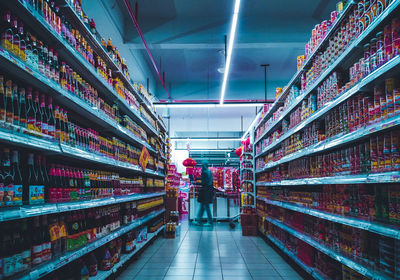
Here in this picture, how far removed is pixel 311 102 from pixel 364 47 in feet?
4.03

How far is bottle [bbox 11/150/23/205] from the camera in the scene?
2080 mm

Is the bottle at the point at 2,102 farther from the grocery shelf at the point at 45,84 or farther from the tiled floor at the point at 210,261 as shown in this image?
the tiled floor at the point at 210,261

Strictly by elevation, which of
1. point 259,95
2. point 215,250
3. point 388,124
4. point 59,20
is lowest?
point 215,250

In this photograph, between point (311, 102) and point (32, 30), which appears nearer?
point (32, 30)

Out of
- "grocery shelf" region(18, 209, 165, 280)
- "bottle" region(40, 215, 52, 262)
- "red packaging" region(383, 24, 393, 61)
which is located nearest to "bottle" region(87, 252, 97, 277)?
"grocery shelf" region(18, 209, 165, 280)

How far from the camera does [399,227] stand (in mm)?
2047

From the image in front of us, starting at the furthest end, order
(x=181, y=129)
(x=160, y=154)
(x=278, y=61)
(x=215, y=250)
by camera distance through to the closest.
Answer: (x=181, y=129), (x=278, y=61), (x=160, y=154), (x=215, y=250)

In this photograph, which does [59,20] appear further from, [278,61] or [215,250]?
[278,61]

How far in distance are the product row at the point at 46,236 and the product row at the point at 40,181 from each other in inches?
7.7

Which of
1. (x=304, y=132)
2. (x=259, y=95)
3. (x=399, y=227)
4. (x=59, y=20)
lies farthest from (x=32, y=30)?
(x=259, y=95)

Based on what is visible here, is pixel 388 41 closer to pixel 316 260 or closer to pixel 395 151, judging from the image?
pixel 395 151

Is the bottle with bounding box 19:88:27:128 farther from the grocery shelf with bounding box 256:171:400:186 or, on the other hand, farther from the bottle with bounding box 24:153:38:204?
the grocery shelf with bounding box 256:171:400:186

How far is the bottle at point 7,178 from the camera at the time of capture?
200 cm

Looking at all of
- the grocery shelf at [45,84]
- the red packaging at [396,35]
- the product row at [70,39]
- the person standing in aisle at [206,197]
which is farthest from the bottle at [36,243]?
the person standing in aisle at [206,197]
